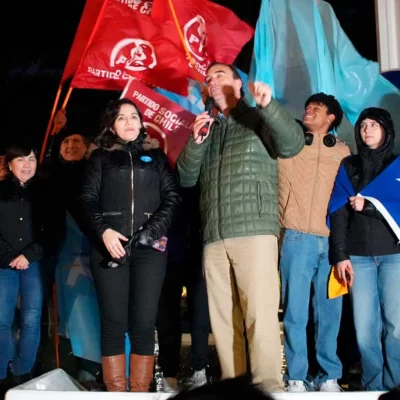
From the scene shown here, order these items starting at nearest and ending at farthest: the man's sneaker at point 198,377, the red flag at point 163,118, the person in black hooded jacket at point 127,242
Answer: the person in black hooded jacket at point 127,242, the man's sneaker at point 198,377, the red flag at point 163,118

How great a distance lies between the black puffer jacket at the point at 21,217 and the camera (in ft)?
13.9

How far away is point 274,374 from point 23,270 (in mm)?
1766

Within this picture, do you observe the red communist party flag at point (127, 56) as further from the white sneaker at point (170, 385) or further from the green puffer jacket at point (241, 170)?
the white sneaker at point (170, 385)

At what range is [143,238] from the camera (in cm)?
336

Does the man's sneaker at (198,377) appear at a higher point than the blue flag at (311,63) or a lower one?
lower

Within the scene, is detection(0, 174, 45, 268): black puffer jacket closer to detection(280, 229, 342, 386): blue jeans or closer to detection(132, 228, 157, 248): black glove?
detection(132, 228, 157, 248): black glove

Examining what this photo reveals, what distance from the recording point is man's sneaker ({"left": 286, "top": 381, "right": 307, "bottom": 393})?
3.39 meters

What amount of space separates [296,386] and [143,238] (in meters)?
1.05

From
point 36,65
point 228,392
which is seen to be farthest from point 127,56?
point 36,65

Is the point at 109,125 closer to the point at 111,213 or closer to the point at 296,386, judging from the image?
the point at 111,213

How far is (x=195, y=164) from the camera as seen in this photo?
137 inches

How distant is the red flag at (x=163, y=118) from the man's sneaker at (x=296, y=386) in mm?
1918

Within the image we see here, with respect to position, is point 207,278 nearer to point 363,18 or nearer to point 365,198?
point 365,198

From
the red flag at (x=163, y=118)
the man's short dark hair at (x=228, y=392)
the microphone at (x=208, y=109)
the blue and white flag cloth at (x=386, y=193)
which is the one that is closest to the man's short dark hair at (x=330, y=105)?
the blue and white flag cloth at (x=386, y=193)
